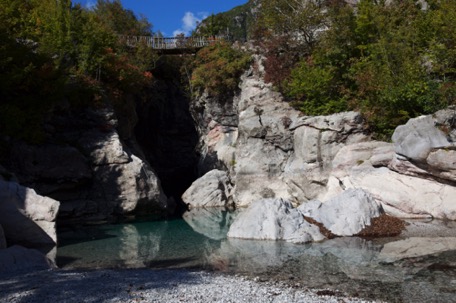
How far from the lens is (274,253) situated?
15.8 meters

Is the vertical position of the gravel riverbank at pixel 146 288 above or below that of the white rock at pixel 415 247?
above

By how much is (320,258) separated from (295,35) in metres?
24.2

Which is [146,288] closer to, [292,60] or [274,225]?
[274,225]

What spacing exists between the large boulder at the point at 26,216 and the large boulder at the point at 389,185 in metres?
15.7

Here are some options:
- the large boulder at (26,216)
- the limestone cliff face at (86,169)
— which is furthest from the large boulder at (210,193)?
the large boulder at (26,216)

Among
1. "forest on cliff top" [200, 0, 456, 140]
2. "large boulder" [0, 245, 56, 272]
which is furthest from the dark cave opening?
"large boulder" [0, 245, 56, 272]

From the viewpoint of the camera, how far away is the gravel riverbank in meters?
9.53

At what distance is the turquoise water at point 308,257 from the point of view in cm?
1103

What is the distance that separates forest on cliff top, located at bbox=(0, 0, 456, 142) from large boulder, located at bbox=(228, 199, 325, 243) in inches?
396

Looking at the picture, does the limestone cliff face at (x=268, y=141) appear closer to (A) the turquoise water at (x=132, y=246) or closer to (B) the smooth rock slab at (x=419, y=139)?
(B) the smooth rock slab at (x=419, y=139)

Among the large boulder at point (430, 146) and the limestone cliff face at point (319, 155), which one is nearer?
the large boulder at point (430, 146)

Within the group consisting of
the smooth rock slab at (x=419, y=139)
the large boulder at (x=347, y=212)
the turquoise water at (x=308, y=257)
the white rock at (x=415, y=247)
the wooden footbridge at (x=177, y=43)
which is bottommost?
the white rock at (x=415, y=247)

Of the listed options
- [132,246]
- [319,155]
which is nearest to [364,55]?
[319,155]

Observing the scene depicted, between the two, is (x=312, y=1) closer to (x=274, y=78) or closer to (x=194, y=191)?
(x=274, y=78)
